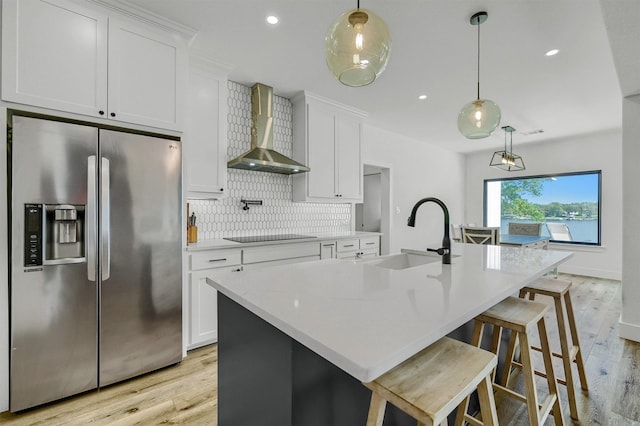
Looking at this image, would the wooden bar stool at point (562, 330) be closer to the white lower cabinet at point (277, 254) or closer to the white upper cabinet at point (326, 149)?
the white lower cabinet at point (277, 254)

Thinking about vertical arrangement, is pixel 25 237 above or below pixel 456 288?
above

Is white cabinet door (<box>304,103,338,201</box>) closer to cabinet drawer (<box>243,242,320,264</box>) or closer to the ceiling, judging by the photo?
the ceiling

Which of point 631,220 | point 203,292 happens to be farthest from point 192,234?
point 631,220

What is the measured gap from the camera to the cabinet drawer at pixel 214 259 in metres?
2.44

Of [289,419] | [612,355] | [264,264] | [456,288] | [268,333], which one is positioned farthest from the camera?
[264,264]

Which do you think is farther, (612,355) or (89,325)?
(612,355)

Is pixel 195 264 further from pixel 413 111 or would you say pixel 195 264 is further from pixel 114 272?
pixel 413 111

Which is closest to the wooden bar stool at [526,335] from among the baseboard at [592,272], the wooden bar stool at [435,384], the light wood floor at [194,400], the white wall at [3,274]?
the light wood floor at [194,400]

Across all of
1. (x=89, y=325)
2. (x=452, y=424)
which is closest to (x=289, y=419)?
(x=452, y=424)

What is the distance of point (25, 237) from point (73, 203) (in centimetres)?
29

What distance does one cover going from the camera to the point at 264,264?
2.82 m

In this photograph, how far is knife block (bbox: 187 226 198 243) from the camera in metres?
2.75

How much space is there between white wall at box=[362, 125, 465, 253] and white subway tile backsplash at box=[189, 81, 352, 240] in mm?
1412

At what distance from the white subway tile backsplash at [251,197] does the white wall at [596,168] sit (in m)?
5.01
